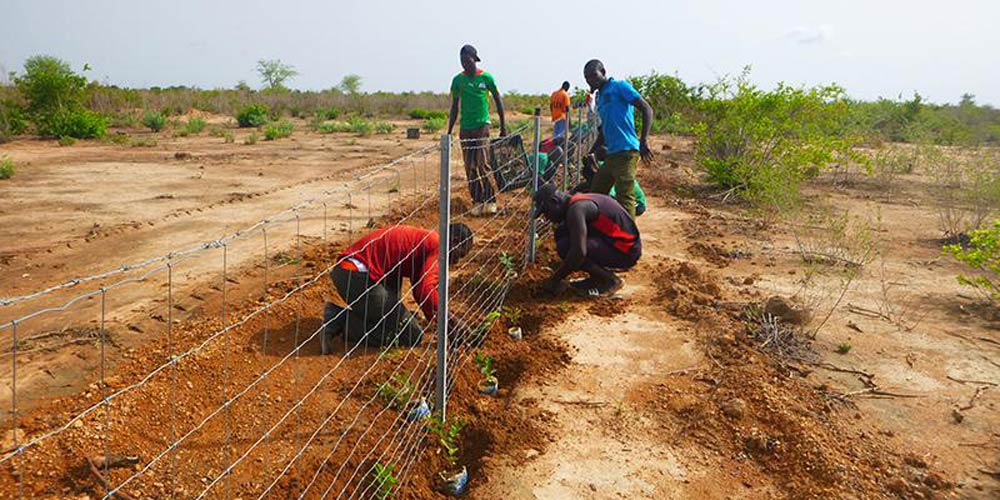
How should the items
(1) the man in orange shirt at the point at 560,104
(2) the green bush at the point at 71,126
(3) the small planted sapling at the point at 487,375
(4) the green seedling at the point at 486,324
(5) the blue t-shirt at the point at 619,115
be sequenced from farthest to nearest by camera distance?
(2) the green bush at the point at 71,126 → (1) the man in orange shirt at the point at 560,104 → (5) the blue t-shirt at the point at 619,115 → (4) the green seedling at the point at 486,324 → (3) the small planted sapling at the point at 487,375

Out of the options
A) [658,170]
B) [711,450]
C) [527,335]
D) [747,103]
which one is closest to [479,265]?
[527,335]

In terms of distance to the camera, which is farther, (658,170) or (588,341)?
(658,170)

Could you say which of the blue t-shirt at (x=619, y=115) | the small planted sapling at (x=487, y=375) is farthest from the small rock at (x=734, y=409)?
the blue t-shirt at (x=619, y=115)

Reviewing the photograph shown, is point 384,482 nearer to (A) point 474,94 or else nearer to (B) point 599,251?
(B) point 599,251

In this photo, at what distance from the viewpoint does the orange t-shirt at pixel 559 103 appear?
9156 mm

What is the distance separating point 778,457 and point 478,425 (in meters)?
1.44

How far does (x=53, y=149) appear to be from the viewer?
14.3m

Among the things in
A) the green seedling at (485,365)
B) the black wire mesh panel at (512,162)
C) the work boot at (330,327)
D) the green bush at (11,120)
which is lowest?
the green seedling at (485,365)

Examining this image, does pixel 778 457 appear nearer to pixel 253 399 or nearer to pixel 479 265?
pixel 253 399

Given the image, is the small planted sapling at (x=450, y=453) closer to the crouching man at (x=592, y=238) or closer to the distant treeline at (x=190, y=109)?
the crouching man at (x=592, y=238)

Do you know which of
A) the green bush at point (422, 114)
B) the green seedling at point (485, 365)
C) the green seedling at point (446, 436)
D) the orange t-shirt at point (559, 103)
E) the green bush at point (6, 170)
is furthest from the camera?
the green bush at point (422, 114)

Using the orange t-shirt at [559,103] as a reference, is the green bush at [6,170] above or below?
below

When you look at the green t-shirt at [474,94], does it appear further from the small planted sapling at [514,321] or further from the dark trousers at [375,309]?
the dark trousers at [375,309]

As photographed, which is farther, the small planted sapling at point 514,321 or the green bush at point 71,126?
the green bush at point 71,126
